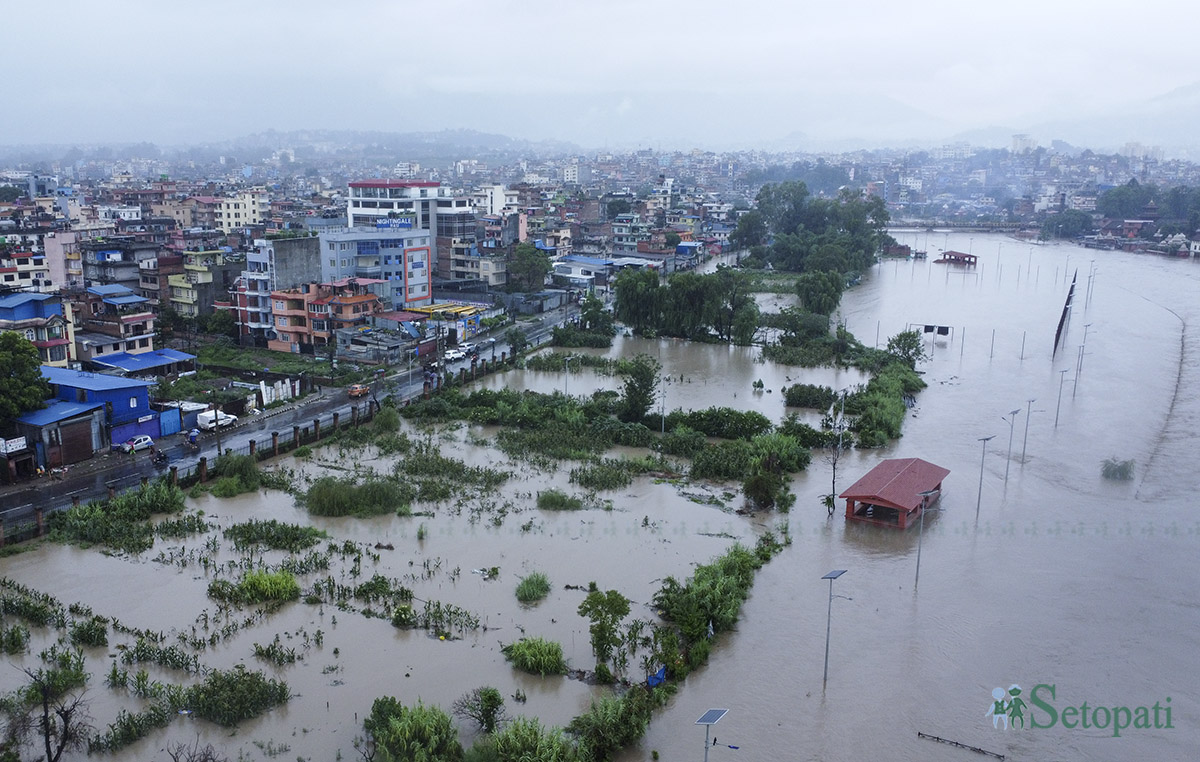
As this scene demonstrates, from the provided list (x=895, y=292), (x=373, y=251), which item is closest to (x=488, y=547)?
(x=373, y=251)

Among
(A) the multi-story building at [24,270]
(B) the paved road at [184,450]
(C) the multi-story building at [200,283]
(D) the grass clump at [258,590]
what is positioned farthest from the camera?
(C) the multi-story building at [200,283]

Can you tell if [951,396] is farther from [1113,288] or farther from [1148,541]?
[1113,288]

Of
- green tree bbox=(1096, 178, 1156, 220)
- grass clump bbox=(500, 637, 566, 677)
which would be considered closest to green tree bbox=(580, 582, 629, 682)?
grass clump bbox=(500, 637, 566, 677)

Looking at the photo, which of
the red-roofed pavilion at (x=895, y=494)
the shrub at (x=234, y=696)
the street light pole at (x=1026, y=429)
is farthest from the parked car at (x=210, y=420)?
the street light pole at (x=1026, y=429)

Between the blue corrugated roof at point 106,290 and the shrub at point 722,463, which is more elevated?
the blue corrugated roof at point 106,290

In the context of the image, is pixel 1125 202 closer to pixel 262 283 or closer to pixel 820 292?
pixel 820 292

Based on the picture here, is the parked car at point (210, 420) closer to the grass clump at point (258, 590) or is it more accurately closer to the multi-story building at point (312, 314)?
the multi-story building at point (312, 314)
